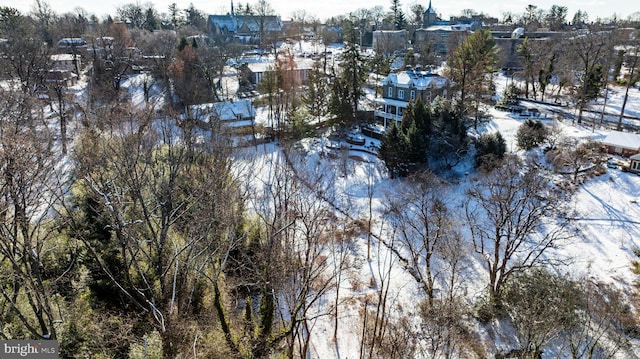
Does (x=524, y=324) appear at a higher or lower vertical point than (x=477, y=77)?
lower

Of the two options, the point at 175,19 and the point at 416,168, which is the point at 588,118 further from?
the point at 175,19

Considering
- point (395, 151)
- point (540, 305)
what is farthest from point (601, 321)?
point (395, 151)

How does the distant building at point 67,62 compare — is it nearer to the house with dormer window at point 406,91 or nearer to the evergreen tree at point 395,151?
the house with dormer window at point 406,91

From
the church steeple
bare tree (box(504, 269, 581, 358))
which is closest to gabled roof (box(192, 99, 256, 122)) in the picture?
bare tree (box(504, 269, 581, 358))

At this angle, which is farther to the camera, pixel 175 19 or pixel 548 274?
pixel 175 19

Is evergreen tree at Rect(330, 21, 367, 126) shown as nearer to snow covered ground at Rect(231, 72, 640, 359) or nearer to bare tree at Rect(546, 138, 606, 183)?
snow covered ground at Rect(231, 72, 640, 359)

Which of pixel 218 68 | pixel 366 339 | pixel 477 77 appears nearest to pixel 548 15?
pixel 477 77
